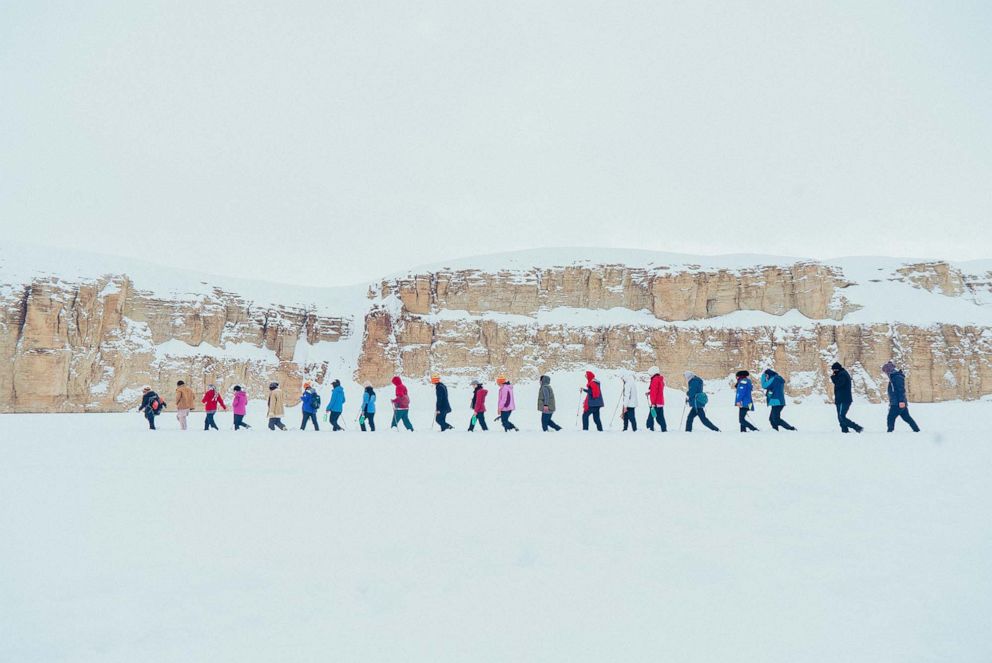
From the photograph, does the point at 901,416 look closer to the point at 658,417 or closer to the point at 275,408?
the point at 658,417

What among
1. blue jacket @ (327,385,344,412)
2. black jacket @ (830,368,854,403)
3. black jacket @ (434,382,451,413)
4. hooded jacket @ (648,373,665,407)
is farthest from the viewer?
blue jacket @ (327,385,344,412)

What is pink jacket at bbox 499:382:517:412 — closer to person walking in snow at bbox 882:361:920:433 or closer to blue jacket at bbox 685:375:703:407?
blue jacket at bbox 685:375:703:407

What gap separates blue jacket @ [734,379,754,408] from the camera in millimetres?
14260

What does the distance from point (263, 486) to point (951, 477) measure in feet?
26.9

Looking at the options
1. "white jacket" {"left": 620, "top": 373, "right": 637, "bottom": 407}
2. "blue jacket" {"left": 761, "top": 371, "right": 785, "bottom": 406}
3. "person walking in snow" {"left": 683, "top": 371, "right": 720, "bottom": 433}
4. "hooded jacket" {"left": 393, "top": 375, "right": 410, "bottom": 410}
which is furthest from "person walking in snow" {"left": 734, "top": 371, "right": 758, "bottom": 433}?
"hooded jacket" {"left": 393, "top": 375, "right": 410, "bottom": 410}

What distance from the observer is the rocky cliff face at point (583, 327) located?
60250 mm

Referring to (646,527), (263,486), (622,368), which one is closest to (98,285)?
(622,368)

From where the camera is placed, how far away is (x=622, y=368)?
63312mm

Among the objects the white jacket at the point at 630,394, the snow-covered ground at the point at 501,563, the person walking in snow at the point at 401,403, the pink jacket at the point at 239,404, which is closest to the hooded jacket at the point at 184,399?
the pink jacket at the point at 239,404

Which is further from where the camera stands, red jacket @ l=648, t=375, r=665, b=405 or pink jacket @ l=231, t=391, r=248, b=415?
pink jacket @ l=231, t=391, r=248, b=415

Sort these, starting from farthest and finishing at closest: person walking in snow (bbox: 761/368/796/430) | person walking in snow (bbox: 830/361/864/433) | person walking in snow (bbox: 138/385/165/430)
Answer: person walking in snow (bbox: 138/385/165/430) → person walking in snow (bbox: 761/368/796/430) → person walking in snow (bbox: 830/361/864/433)

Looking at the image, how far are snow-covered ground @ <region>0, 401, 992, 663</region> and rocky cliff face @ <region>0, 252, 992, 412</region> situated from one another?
55.4m

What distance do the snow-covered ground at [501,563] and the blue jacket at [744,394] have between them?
5.66 m

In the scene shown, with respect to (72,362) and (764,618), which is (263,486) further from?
(72,362)
